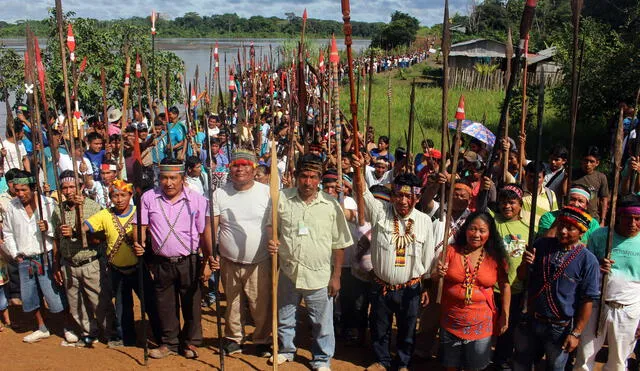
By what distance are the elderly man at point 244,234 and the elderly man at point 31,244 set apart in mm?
1529

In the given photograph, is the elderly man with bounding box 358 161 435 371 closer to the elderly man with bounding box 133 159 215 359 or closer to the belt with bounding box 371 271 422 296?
the belt with bounding box 371 271 422 296

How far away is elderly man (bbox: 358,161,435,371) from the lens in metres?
4.00

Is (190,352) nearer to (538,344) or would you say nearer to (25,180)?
(25,180)

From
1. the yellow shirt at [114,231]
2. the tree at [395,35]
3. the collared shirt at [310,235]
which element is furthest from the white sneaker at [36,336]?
the tree at [395,35]

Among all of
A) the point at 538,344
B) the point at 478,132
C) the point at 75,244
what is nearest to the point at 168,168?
the point at 75,244

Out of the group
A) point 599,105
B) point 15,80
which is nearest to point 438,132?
point 599,105

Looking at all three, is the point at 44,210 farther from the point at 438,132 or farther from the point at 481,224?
the point at 438,132

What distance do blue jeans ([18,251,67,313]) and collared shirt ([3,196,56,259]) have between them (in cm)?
9

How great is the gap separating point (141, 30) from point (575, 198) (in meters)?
9.40

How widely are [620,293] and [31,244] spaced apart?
4.70 metres

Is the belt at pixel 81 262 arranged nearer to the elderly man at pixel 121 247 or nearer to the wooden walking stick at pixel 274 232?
the elderly man at pixel 121 247

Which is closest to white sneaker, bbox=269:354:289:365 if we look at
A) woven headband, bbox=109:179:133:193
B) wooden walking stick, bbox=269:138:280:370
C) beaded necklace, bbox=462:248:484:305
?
wooden walking stick, bbox=269:138:280:370

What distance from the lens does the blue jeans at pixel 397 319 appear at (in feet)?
13.6

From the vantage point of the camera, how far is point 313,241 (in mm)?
4066
